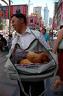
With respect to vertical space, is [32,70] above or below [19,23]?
below

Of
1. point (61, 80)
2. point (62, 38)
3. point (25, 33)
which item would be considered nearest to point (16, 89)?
point (61, 80)

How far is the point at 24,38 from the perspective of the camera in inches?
158

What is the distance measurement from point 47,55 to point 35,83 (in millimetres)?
395

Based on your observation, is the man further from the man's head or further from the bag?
the bag

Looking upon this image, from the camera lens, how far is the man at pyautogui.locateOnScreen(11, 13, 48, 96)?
3.87 m

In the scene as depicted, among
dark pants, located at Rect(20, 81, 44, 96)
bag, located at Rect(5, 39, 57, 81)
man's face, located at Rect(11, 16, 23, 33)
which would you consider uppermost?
man's face, located at Rect(11, 16, 23, 33)

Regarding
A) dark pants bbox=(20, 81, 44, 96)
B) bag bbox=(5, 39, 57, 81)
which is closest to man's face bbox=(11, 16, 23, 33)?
bag bbox=(5, 39, 57, 81)

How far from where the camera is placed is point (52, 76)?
144 inches

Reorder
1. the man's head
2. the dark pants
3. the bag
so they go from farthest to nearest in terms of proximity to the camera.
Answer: the man's head → the dark pants → the bag

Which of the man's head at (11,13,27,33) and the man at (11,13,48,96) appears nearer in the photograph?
the man at (11,13,48,96)

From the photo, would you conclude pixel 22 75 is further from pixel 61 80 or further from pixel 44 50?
pixel 61 80

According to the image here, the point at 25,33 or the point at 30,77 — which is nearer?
the point at 30,77

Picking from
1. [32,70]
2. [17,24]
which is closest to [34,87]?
[32,70]

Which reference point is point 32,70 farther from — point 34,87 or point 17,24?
point 17,24
